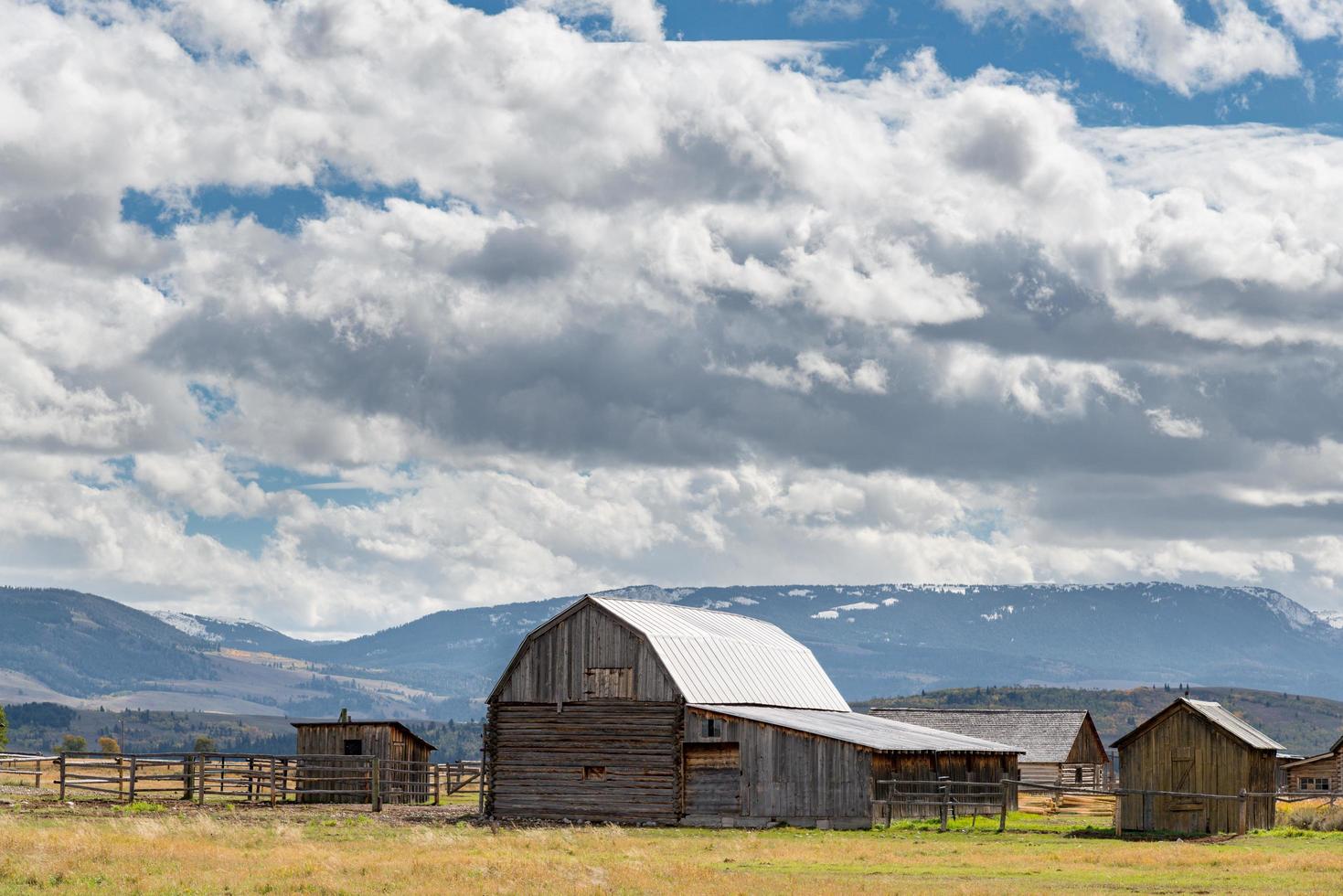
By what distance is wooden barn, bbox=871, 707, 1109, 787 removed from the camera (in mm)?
101812

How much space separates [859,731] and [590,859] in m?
25.3

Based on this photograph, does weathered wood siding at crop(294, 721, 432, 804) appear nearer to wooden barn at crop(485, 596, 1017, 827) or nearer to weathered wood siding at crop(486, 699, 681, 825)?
wooden barn at crop(485, 596, 1017, 827)

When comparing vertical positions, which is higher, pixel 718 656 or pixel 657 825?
pixel 718 656

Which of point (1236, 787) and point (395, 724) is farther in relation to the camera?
point (395, 724)

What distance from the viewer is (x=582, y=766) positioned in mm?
62094

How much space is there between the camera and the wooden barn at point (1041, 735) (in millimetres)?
101812

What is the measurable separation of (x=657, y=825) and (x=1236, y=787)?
1949 cm

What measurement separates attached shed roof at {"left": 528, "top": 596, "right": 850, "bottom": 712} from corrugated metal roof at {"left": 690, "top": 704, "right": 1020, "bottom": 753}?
67cm

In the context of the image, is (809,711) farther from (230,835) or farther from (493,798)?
(230,835)

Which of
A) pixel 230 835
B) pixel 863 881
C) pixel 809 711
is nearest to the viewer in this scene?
pixel 863 881

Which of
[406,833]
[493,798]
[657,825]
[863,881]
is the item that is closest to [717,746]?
[657,825]

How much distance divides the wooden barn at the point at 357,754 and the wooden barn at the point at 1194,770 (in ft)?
89.0

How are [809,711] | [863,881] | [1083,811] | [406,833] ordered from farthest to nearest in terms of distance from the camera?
[1083,811]
[809,711]
[406,833]
[863,881]

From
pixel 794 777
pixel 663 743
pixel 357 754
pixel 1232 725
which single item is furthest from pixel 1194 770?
pixel 357 754
